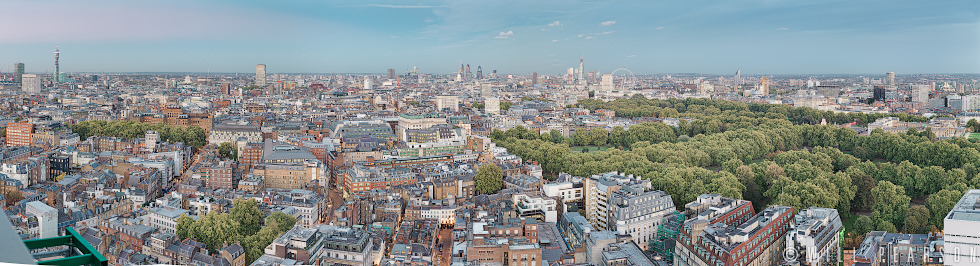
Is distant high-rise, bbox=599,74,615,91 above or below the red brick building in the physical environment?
above

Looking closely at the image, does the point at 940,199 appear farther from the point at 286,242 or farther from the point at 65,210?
the point at 65,210

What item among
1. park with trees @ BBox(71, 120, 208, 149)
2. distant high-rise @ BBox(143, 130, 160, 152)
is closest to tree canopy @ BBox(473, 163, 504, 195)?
distant high-rise @ BBox(143, 130, 160, 152)

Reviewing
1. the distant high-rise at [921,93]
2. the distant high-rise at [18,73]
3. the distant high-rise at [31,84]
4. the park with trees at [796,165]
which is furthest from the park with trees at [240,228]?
the distant high-rise at [921,93]

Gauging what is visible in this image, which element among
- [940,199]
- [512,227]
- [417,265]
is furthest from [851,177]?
[417,265]

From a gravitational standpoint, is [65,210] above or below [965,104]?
below

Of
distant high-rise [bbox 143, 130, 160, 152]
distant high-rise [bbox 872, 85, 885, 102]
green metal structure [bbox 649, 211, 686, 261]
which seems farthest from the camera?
distant high-rise [bbox 872, 85, 885, 102]

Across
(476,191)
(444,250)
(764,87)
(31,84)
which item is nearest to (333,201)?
(476,191)

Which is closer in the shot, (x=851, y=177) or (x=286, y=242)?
(x=286, y=242)

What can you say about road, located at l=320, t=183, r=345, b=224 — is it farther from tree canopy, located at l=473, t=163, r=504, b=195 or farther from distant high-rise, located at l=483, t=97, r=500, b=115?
distant high-rise, located at l=483, t=97, r=500, b=115
